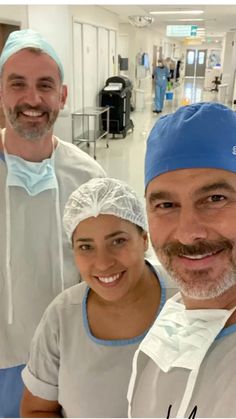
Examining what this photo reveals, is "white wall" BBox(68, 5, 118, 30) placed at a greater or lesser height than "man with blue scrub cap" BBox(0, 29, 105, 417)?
greater

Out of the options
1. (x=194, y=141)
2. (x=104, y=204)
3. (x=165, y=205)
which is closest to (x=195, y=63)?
(x=104, y=204)

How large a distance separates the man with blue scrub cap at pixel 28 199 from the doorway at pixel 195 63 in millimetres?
27432

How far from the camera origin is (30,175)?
1.40 m

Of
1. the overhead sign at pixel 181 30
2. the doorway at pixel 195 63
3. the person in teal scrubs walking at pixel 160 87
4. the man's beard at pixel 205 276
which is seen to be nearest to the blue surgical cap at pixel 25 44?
the man's beard at pixel 205 276

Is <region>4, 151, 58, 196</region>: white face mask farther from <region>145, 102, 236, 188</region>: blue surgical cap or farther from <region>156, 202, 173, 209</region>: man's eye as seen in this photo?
<region>156, 202, 173, 209</region>: man's eye

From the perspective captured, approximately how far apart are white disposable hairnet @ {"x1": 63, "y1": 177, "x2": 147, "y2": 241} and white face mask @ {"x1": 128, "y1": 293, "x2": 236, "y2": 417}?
0.30 meters

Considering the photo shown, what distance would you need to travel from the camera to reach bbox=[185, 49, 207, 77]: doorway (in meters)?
26.8

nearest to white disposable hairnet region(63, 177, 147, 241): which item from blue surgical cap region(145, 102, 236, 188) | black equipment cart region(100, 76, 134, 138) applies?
blue surgical cap region(145, 102, 236, 188)

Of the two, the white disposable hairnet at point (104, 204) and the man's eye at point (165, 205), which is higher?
the man's eye at point (165, 205)

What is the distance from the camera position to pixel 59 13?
4.85 meters

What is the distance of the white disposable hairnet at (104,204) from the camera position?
1.11 metres

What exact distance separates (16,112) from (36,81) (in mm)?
130

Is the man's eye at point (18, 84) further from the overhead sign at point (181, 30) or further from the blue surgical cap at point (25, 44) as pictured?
the overhead sign at point (181, 30)

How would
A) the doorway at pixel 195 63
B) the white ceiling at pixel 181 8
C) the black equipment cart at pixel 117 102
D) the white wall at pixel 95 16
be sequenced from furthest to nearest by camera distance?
the doorway at pixel 195 63
the black equipment cart at pixel 117 102
the white wall at pixel 95 16
the white ceiling at pixel 181 8
